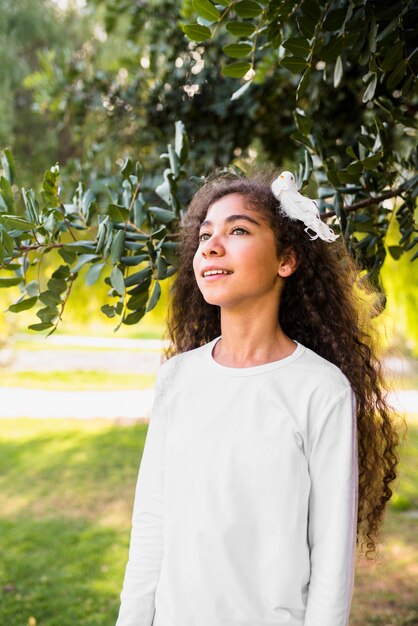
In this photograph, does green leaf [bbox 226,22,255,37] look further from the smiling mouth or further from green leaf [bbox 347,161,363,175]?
the smiling mouth

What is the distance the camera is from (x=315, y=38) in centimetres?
162

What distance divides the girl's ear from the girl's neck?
0.34 feet

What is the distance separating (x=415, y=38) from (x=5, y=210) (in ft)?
3.62

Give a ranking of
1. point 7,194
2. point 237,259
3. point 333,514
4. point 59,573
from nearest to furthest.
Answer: point 333,514
point 237,259
point 7,194
point 59,573

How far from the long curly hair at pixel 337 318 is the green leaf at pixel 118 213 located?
187 millimetres

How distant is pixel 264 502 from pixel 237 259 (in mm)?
477

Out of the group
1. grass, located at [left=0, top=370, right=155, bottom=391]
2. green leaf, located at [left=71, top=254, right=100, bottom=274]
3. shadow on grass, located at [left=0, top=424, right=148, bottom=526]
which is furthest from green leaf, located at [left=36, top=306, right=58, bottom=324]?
grass, located at [left=0, top=370, right=155, bottom=391]

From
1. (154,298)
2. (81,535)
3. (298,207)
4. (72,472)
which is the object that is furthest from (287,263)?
(72,472)

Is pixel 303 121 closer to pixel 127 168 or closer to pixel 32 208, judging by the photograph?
pixel 127 168

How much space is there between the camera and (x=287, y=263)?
4.94ft

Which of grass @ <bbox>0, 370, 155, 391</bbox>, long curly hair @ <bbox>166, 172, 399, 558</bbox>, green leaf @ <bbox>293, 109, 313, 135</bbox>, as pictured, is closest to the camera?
long curly hair @ <bbox>166, 172, 399, 558</bbox>

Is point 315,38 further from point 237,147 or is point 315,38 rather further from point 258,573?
point 237,147

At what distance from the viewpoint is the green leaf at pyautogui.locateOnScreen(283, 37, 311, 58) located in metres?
1.60

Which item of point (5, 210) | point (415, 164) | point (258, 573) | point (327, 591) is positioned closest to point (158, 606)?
point (258, 573)
